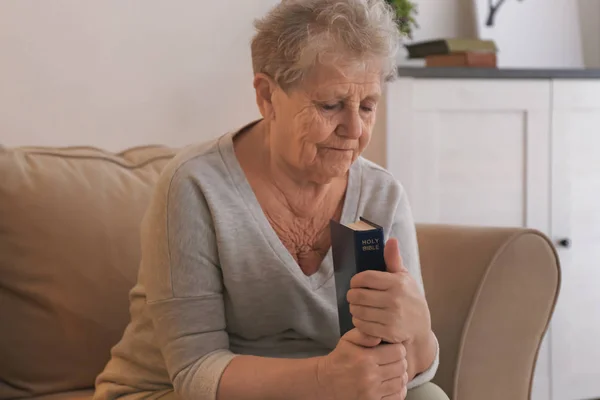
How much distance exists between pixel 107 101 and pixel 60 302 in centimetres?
69

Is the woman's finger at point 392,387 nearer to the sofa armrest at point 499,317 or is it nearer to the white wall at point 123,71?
the sofa armrest at point 499,317

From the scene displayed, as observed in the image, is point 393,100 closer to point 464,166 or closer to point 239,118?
point 464,166

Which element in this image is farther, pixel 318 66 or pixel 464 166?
pixel 464 166

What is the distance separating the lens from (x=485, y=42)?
6.97ft

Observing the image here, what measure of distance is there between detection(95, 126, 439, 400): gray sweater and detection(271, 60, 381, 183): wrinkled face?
12 cm

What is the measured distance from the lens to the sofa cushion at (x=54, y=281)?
55.1 inches

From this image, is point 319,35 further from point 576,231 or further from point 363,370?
point 576,231

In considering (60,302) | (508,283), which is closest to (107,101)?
(60,302)

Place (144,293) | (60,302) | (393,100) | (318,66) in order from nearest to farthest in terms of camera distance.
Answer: (318,66)
(144,293)
(60,302)
(393,100)

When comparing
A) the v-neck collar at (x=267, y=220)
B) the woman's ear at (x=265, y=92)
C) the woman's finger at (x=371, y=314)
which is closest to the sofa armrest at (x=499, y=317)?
the v-neck collar at (x=267, y=220)

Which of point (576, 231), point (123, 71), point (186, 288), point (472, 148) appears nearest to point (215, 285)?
point (186, 288)

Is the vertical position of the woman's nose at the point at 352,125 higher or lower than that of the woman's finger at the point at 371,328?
higher

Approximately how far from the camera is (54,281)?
4.63 ft

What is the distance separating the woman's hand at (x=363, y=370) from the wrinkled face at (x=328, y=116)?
0.28m
